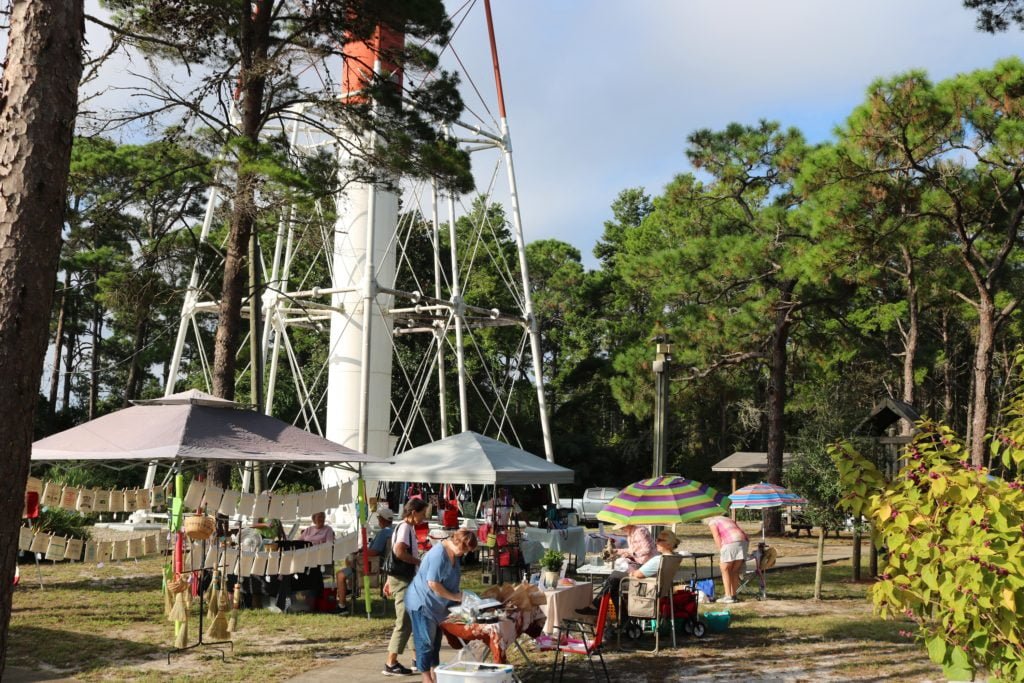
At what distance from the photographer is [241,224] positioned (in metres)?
14.4

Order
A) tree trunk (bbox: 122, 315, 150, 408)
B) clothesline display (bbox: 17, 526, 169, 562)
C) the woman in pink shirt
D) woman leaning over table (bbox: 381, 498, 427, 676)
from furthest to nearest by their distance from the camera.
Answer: tree trunk (bbox: 122, 315, 150, 408)
clothesline display (bbox: 17, 526, 169, 562)
the woman in pink shirt
woman leaning over table (bbox: 381, 498, 427, 676)

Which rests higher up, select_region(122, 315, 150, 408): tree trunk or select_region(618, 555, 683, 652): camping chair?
select_region(122, 315, 150, 408): tree trunk

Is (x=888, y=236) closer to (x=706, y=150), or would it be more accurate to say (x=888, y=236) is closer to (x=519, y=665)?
(x=706, y=150)

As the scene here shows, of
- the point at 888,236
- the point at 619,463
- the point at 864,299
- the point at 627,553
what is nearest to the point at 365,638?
A: the point at 627,553

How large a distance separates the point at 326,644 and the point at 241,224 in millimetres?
6102

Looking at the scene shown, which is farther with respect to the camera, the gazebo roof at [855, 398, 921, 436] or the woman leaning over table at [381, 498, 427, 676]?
the gazebo roof at [855, 398, 921, 436]

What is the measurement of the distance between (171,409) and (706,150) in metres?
19.5

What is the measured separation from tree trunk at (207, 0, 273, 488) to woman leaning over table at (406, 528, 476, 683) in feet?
21.8

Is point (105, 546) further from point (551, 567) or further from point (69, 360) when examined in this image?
point (69, 360)

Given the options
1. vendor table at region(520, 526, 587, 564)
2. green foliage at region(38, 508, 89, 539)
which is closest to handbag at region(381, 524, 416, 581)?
vendor table at region(520, 526, 587, 564)

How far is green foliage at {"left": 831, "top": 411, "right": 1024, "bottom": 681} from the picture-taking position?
5.71 meters

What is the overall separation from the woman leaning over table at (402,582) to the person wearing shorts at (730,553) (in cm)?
599

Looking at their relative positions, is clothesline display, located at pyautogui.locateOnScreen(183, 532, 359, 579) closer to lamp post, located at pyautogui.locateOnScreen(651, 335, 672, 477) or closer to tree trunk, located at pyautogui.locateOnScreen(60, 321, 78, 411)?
lamp post, located at pyautogui.locateOnScreen(651, 335, 672, 477)

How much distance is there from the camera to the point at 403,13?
14.5 m
